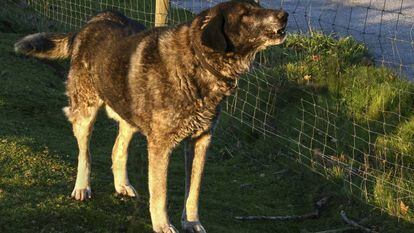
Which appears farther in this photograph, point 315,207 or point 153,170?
point 315,207

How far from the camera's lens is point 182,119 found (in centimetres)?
514

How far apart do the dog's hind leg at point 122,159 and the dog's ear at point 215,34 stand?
4.18 ft

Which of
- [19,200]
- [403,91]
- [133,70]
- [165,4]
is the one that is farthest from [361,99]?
[19,200]

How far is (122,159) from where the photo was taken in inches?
241

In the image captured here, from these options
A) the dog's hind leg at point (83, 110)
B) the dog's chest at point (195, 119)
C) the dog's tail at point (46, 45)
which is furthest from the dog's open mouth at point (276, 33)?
the dog's tail at point (46, 45)

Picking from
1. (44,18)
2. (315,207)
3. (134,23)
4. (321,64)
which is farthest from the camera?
(44,18)

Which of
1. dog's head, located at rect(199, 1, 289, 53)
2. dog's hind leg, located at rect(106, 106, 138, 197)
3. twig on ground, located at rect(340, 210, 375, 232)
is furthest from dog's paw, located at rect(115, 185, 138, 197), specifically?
twig on ground, located at rect(340, 210, 375, 232)

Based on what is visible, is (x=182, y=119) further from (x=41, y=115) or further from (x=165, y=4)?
(x=165, y=4)

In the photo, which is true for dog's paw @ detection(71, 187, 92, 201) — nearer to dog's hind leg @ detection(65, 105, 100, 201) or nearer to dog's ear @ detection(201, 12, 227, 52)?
dog's hind leg @ detection(65, 105, 100, 201)

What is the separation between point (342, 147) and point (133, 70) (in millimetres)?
2759

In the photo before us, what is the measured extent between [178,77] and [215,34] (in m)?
0.42

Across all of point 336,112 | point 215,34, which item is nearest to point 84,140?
point 215,34

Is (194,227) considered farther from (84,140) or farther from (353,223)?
(353,223)

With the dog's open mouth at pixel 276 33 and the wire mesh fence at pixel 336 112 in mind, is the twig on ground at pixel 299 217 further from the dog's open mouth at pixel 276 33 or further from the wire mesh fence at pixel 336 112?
the dog's open mouth at pixel 276 33
